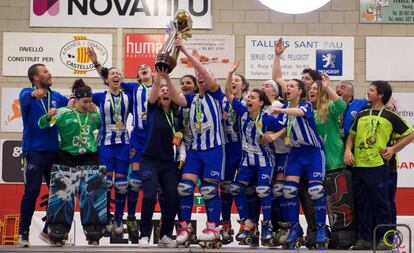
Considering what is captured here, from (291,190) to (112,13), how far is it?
217 inches

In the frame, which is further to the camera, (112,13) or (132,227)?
(112,13)

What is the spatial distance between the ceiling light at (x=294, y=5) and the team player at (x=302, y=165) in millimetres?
4685

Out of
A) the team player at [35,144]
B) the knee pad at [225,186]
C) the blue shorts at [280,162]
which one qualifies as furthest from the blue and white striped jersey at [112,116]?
the blue shorts at [280,162]

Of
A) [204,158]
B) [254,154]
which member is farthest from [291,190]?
[204,158]

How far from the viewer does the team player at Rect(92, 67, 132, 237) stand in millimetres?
8125

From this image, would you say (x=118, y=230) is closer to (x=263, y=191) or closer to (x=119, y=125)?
(x=119, y=125)

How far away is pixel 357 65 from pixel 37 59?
489 centimetres

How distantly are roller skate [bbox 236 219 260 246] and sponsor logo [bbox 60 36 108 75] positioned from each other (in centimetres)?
507

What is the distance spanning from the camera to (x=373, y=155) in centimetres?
756

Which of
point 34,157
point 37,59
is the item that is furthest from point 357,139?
point 37,59

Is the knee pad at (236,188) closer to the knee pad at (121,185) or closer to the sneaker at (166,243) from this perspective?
the sneaker at (166,243)

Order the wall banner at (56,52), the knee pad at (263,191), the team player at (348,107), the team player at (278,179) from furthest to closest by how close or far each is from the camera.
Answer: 1. the wall banner at (56,52)
2. the team player at (348,107)
3. the team player at (278,179)
4. the knee pad at (263,191)

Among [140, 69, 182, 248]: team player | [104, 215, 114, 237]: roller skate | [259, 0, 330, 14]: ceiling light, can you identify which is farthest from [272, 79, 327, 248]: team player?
[259, 0, 330, 14]: ceiling light

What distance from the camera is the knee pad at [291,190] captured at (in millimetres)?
7586
